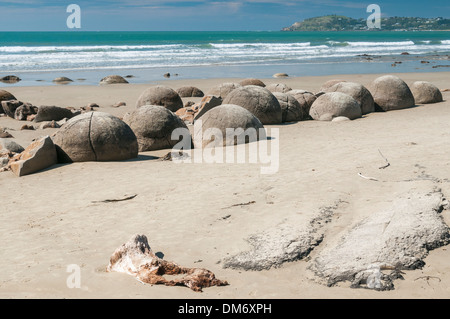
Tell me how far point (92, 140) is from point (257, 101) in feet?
16.8

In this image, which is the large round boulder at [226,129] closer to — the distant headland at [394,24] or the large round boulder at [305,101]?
the large round boulder at [305,101]

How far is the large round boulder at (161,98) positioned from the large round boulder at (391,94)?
6181 mm

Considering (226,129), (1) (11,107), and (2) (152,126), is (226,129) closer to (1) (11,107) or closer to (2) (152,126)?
(2) (152,126)

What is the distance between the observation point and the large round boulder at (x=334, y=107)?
14.7 metres

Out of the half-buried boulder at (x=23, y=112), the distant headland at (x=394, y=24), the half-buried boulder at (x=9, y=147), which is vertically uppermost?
the distant headland at (x=394, y=24)

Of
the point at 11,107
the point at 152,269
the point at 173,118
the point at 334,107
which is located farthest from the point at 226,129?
the point at 11,107

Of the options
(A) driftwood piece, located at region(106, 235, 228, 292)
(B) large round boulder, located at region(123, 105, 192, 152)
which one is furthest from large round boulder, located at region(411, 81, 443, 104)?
(A) driftwood piece, located at region(106, 235, 228, 292)

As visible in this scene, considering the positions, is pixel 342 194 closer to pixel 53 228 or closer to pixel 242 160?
pixel 242 160

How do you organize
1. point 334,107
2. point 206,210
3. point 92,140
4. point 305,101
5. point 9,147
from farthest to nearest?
point 305,101
point 334,107
point 9,147
point 92,140
point 206,210

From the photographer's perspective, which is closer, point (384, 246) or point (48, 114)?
point (384, 246)

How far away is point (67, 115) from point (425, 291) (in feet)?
44.1

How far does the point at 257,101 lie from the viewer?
45.1 ft

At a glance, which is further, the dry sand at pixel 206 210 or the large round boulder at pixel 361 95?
the large round boulder at pixel 361 95

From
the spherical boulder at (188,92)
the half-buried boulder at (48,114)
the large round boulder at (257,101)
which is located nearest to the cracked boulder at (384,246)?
the large round boulder at (257,101)
